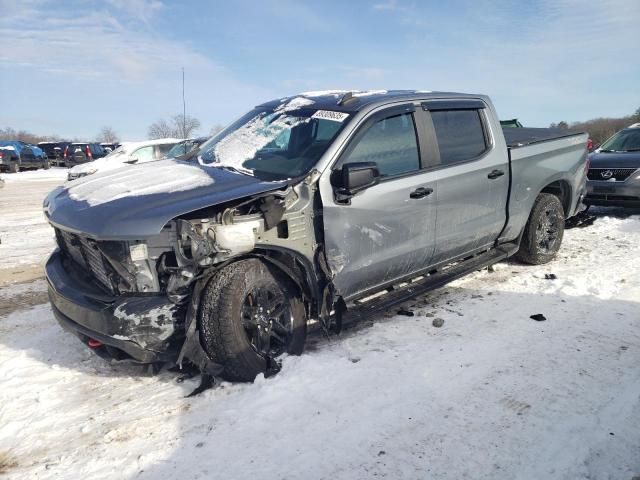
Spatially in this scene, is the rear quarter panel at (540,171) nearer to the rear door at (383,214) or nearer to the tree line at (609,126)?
the rear door at (383,214)

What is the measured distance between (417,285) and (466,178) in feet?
3.50

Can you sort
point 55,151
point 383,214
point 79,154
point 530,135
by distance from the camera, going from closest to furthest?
1. point 383,214
2. point 530,135
3. point 79,154
4. point 55,151

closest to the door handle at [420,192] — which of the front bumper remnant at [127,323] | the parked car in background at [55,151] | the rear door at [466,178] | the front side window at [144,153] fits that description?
the rear door at [466,178]

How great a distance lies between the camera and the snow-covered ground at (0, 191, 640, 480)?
2.44 m

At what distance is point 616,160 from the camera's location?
851 centimetres

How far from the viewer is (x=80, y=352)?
3754mm

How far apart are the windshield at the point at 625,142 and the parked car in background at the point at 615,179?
11 centimetres

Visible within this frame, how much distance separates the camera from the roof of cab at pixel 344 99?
3.88m

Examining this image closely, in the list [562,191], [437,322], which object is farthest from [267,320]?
[562,191]

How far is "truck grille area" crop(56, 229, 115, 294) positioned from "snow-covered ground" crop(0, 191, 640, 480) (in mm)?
755

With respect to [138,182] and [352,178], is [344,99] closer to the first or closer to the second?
[352,178]

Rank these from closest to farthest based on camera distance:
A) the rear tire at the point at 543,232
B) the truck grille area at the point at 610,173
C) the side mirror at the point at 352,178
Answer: the side mirror at the point at 352,178 → the rear tire at the point at 543,232 → the truck grille area at the point at 610,173

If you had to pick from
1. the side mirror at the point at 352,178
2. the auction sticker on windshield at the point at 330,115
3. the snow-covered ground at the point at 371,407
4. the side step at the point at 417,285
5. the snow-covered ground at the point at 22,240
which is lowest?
the snow-covered ground at the point at 371,407

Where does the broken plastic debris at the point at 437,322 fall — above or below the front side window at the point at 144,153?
below
